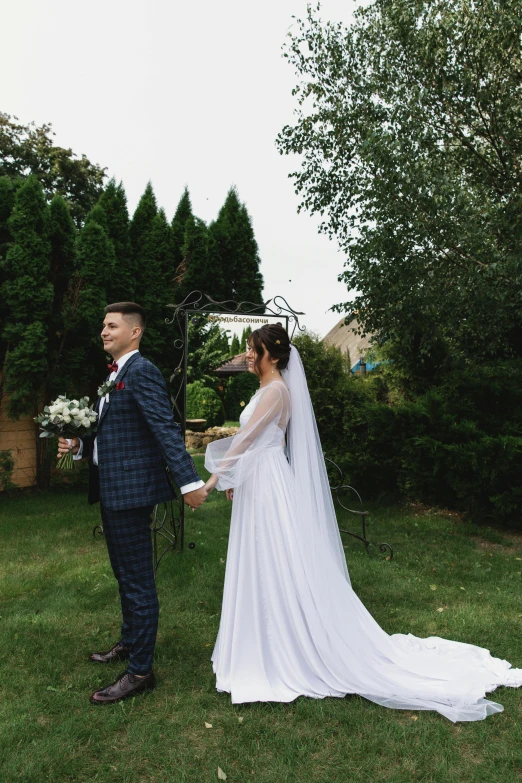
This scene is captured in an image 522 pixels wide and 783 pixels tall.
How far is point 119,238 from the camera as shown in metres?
9.12

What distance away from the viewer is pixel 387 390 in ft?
31.4

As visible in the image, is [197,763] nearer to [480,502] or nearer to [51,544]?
[51,544]

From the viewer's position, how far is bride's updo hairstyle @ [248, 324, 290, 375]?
3.62 metres

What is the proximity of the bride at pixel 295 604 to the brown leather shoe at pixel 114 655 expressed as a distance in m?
0.60

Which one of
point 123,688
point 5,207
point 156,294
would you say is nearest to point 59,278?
point 5,207

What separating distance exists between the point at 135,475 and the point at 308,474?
1109 millimetres

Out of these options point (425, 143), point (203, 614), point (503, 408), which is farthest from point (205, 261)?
point (203, 614)

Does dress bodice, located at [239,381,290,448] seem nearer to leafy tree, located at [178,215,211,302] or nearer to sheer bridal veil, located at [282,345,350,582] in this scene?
sheer bridal veil, located at [282,345,350,582]

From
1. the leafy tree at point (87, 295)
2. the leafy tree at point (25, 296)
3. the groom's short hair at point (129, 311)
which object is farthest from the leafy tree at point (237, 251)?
the groom's short hair at point (129, 311)

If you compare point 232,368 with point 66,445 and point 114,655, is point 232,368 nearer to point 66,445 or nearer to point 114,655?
point 114,655

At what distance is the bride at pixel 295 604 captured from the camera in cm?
314

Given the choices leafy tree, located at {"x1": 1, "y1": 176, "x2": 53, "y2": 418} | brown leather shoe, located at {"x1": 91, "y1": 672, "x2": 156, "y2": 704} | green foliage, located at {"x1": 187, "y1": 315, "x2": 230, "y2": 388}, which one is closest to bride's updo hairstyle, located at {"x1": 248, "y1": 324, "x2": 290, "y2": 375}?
brown leather shoe, located at {"x1": 91, "y1": 672, "x2": 156, "y2": 704}

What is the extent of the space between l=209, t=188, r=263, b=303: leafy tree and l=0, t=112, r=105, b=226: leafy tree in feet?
39.4

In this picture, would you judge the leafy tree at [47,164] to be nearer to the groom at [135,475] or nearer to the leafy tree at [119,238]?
the leafy tree at [119,238]
